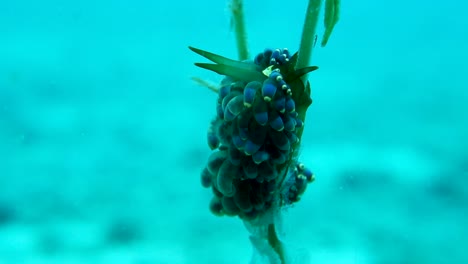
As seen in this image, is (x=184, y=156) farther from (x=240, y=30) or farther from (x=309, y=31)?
(x=309, y=31)

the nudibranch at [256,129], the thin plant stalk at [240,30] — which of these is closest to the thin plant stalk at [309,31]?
the nudibranch at [256,129]

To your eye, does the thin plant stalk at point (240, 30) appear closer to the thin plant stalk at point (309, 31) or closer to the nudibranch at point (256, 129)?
the nudibranch at point (256, 129)

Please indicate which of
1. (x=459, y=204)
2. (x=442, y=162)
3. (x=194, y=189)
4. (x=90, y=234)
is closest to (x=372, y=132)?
(x=442, y=162)

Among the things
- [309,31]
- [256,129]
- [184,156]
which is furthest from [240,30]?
[184,156]

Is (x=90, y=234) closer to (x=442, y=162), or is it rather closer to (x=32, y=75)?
(x=442, y=162)

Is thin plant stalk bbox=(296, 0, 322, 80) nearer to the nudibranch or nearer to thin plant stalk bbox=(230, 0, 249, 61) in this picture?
the nudibranch

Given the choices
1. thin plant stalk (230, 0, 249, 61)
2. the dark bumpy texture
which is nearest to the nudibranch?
the dark bumpy texture

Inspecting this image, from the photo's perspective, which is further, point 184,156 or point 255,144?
point 184,156
